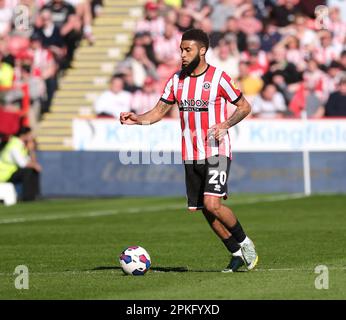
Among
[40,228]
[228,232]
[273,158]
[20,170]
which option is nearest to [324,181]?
[273,158]

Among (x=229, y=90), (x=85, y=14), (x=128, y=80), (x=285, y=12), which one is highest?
(x=85, y=14)

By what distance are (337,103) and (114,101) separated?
5.50 m

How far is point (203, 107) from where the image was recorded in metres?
11.9

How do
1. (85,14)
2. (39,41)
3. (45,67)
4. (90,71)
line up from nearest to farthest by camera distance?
1. (45,67)
2. (39,41)
3. (90,71)
4. (85,14)

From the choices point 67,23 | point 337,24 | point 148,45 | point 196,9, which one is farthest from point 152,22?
point 337,24

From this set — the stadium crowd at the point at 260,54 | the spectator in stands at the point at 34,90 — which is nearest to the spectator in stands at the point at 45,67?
the spectator in stands at the point at 34,90

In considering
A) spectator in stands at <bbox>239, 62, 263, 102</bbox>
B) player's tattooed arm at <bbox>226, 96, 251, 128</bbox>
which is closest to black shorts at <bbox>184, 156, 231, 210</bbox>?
player's tattooed arm at <bbox>226, 96, 251, 128</bbox>

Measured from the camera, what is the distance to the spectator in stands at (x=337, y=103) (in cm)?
2566

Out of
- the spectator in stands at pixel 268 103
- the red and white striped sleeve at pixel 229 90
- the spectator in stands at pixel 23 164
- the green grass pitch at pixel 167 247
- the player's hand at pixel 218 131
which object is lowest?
the green grass pitch at pixel 167 247

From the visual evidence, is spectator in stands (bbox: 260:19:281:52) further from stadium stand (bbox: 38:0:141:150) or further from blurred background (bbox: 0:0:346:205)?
stadium stand (bbox: 38:0:141:150)

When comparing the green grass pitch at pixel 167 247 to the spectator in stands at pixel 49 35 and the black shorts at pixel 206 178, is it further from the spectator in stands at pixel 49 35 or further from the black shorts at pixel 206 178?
the spectator in stands at pixel 49 35

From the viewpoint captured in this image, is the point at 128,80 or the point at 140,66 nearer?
the point at 128,80

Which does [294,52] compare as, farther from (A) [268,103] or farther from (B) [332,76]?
(A) [268,103]

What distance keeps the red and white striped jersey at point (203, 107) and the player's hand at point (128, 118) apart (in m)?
0.50
